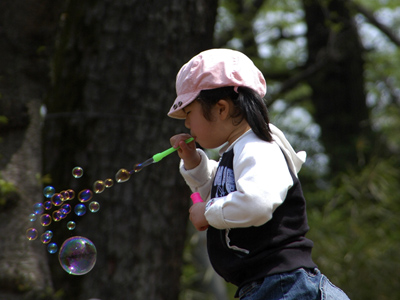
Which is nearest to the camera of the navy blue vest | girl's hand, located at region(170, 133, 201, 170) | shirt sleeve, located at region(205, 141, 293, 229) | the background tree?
shirt sleeve, located at region(205, 141, 293, 229)

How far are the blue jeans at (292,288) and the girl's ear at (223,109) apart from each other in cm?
52

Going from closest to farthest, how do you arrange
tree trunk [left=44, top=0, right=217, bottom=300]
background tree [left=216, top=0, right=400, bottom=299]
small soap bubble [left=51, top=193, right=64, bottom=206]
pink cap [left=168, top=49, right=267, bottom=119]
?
pink cap [left=168, top=49, right=267, bottom=119], small soap bubble [left=51, top=193, right=64, bottom=206], tree trunk [left=44, top=0, right=217, bottom=300], background tree [left=216, top=0, right=400, bottom=299]

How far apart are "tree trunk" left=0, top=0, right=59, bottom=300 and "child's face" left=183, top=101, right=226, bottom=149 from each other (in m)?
1.15

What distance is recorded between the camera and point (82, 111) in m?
3.37

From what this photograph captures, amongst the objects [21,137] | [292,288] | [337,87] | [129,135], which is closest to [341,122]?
[337,87]

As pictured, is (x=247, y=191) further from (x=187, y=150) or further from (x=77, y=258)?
(x=77, y=258)

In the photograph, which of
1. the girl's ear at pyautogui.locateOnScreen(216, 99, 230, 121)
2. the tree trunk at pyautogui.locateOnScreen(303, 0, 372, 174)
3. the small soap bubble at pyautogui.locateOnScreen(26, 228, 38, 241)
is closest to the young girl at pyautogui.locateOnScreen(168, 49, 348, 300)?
the girl's ear at pyautogui.locateOnScreen(216, 99, 230, 121)

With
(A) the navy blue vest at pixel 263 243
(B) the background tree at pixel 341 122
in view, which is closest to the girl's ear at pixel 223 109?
(A) the navy blue vest at pixel 263 243

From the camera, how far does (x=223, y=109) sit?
1.89m

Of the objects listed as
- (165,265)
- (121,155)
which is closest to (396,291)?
(165,265)

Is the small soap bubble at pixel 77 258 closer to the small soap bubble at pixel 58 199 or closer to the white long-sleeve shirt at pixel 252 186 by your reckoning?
the small soap bubble at pixel 58 199

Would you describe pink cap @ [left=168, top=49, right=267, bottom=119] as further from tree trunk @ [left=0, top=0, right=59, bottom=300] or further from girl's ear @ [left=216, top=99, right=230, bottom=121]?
tree trunk @ [left=0, top=0, right=59, bottom=300]

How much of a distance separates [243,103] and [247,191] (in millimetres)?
341

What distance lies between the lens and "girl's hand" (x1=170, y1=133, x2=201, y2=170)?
2.03 meters
